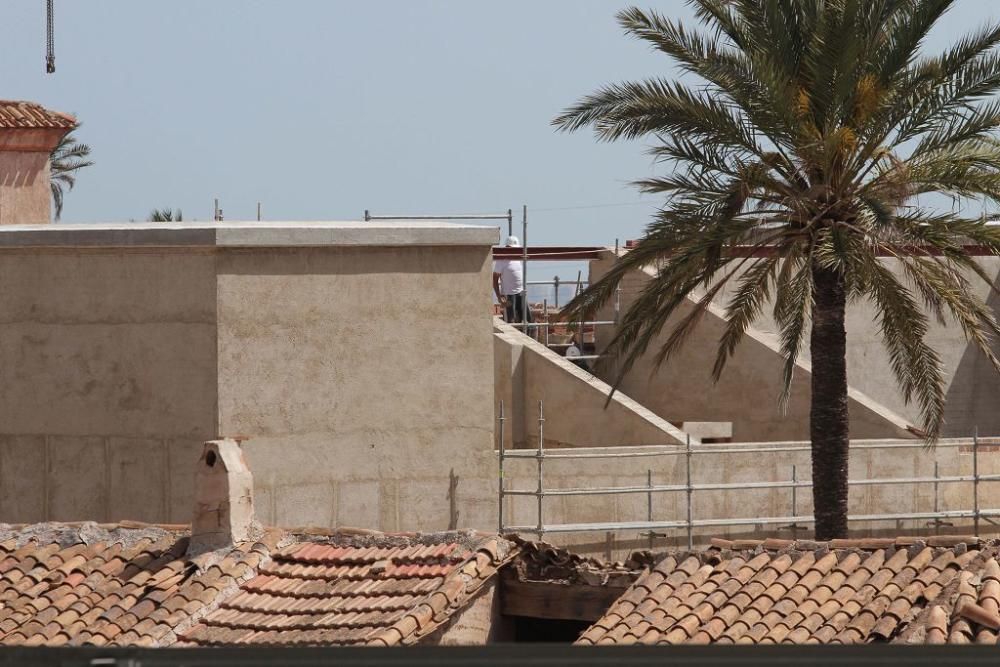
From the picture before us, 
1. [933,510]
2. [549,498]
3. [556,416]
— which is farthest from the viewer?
[556,416]

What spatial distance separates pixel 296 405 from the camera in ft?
57.9

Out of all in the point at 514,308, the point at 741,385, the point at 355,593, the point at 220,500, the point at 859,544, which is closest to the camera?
the point at 859,544

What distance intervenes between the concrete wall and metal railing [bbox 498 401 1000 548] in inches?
27.2

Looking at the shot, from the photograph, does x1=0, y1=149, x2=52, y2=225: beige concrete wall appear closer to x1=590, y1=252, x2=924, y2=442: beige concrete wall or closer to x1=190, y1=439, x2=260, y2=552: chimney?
x1=590, y1=252, x2=924, y2=442: beige concrete wall

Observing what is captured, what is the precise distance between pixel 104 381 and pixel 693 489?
716cm

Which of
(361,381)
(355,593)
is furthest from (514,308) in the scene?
(355,593)

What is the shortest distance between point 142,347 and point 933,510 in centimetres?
1063

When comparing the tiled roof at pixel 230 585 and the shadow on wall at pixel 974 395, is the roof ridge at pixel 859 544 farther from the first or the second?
the shadow on wall at pixel 974 395

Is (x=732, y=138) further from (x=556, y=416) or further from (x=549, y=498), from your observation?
(x=556, y=416)

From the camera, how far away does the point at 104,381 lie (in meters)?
17.8

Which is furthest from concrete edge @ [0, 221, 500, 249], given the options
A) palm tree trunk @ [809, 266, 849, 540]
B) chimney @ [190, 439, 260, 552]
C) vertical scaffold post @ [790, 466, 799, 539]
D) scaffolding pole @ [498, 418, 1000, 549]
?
vertical scaffold post @ [790, 466, 799, 539]

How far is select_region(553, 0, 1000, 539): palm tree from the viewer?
51.4 ft

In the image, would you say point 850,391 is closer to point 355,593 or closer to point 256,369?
point 256,369

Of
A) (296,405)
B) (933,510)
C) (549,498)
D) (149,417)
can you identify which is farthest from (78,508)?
(933,510)
